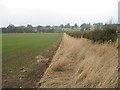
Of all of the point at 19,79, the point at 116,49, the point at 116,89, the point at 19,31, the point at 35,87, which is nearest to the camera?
the point at 116,89

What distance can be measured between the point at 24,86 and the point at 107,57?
4105 millimetres

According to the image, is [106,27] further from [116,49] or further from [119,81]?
[119,81]

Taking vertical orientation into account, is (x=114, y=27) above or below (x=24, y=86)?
above

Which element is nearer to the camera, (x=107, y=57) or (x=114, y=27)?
(x=107, y=57)

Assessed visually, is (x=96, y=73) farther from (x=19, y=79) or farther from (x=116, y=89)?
(x=19, y=79)

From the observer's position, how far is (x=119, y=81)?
8.69 m

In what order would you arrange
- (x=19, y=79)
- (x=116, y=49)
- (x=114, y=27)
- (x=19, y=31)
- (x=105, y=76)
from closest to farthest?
1. (x=105, y=76)
2. (x=116, y=49)
3. (x=114, y=27)
4. (x=19, y=79)
5. (x=19, y=31)

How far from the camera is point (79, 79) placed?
11383 millimetres

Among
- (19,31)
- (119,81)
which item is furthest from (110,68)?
(19,31)

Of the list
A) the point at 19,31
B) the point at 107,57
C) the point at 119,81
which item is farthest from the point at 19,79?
the point at 19,31

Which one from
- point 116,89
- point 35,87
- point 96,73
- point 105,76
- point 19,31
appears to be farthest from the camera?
point 19,31

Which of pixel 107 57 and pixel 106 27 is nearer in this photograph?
pixel 107 57

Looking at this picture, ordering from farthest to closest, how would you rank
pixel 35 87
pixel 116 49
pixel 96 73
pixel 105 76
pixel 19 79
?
pixel 19 79 → pixel 35 87 → pixel 116 49 → pixel 96 73 → pixel 105 76

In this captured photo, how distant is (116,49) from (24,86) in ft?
14.8
